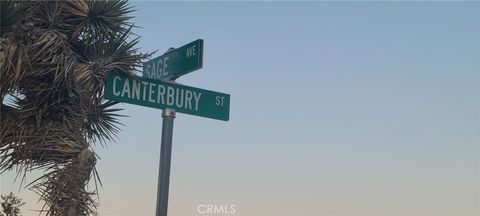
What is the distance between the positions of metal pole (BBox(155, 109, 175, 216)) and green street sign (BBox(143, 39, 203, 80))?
0.45 meters

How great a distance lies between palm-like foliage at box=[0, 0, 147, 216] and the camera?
4.63 m

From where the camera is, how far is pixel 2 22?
4.98 m

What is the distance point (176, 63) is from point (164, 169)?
93 cm

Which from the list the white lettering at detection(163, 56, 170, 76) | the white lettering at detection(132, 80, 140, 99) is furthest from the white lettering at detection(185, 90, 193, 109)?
the white lettering at detection(132, 80, 140, 99)

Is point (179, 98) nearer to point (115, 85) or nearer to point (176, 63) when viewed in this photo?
point (176, 63)

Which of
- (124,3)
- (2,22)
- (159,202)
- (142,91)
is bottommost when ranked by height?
(159,202)

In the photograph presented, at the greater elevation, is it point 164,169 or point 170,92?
point 170,92

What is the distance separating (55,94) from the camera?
5.00m

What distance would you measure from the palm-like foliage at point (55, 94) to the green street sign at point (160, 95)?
295mm

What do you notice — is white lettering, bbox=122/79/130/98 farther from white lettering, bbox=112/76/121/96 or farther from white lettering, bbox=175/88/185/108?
white lettering, bbox=175/88/185/108

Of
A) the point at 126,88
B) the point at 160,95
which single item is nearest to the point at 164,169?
the point at 160,95

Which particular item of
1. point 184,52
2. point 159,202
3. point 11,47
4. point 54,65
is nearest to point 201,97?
point 184,52

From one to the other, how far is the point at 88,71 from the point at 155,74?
2.19 ft

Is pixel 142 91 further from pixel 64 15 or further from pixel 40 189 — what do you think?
pixel 64 15
